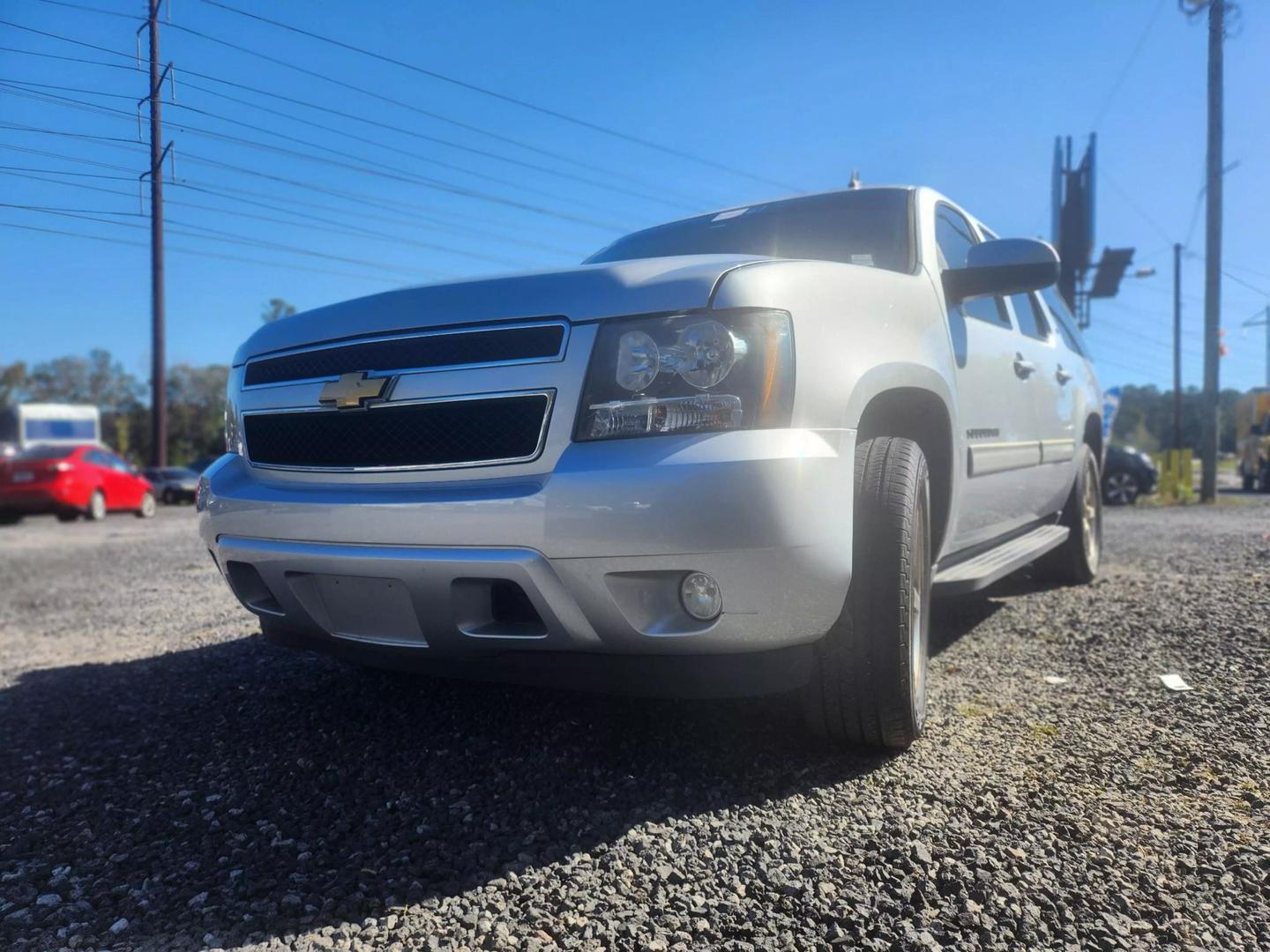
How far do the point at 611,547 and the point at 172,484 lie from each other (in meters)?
25.2

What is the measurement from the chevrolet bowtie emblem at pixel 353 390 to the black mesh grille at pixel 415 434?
0.10 feet

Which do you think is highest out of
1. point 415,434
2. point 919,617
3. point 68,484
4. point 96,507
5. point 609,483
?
point 415,434

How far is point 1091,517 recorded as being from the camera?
5.49 m

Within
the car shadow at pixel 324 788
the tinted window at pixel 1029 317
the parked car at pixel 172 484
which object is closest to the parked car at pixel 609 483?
the car shadow at pixel 324 788

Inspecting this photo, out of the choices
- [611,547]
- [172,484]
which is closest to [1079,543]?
[611,547]

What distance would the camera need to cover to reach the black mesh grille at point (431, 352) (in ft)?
7.03

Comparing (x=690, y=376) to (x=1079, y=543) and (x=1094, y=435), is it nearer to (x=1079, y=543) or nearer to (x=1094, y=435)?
(x=1079, y=543)

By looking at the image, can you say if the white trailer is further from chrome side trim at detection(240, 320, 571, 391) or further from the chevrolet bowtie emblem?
the chevrolet bowtie emblem

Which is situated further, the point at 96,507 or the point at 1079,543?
the point at 96,507

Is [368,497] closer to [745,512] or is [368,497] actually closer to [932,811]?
[745,512]

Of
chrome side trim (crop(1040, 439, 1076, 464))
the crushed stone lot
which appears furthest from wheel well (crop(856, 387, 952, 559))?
chrome side trim (crop(1040, 439, 1076, 464))

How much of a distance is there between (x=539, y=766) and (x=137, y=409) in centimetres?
6101

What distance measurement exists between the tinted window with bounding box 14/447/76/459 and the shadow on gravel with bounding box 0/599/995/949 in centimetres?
1210

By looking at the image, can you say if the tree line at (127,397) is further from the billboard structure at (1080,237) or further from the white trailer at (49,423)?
the billboard structure at (1080,237)
